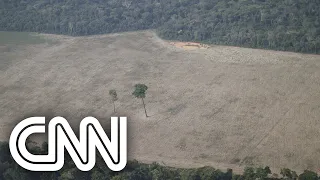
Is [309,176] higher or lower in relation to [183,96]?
higher

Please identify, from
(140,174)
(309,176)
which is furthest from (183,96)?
(309,176)

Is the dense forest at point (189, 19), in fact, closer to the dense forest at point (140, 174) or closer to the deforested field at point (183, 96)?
the deforested field at point (183, 96)

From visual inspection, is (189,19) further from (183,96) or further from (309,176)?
(309,176)

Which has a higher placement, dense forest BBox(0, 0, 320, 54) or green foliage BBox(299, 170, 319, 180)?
green foliage BBox(299, 170, 319, 180)

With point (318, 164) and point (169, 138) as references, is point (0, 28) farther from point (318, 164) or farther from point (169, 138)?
point (318, 164)

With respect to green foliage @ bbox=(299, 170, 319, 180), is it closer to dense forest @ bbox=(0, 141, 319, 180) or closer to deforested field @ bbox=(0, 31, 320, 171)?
dense forest @ bbox=(0, 141, 319, 180)

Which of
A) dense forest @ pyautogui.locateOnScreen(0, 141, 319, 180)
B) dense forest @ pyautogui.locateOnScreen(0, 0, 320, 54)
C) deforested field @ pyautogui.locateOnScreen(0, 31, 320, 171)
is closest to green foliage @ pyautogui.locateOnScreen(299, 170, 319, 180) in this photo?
dense forest @ pyautogui.locateOnScreen(0, 141, 319, 180)

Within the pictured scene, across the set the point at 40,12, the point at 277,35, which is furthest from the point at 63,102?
the point at 40,12
